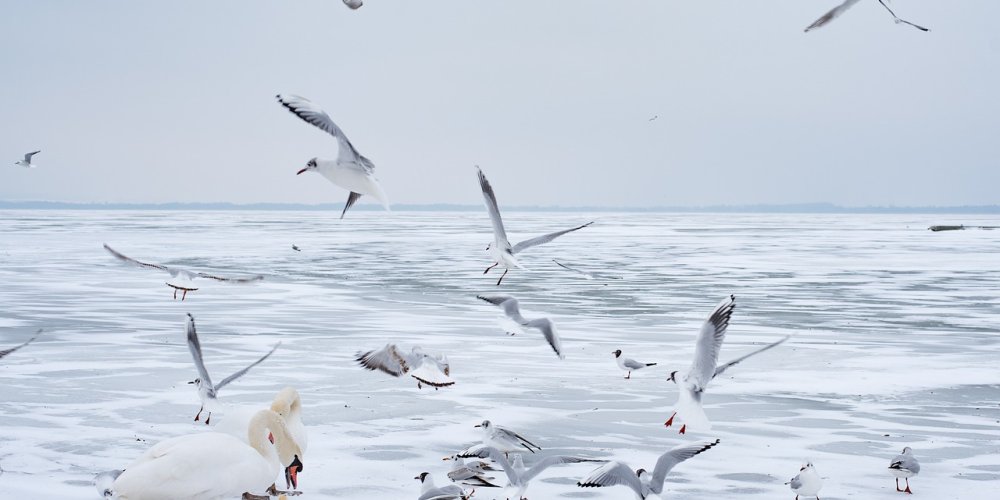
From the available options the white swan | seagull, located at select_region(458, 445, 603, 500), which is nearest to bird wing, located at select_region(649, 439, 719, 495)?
seagull, located at select_region(458, 445, 603, 500)

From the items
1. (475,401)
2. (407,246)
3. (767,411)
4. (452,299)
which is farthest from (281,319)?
(407,246)

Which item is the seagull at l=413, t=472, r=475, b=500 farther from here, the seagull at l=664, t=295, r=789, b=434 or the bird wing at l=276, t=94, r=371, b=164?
the bird wing at l=276, t=94, r=371, b=164

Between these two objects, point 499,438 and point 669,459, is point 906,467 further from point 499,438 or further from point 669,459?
point 499,438

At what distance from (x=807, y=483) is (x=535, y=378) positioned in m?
5.02

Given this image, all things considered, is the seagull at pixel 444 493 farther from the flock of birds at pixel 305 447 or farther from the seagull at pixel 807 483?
the seagull at pixel 807 483

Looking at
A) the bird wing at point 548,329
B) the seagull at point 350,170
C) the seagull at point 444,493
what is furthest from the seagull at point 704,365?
the seagull at point 350,170

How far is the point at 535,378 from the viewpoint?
452 inches

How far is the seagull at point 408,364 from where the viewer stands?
9641 mm

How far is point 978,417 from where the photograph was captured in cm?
941

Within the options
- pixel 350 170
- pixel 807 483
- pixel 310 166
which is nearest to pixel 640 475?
pixel 807 483

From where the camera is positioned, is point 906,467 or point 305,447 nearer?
point 305,447

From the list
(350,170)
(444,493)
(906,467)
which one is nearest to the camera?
(444,493)

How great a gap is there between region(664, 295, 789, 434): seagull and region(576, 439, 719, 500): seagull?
3.64 feet

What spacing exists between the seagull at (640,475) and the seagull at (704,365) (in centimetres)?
111
